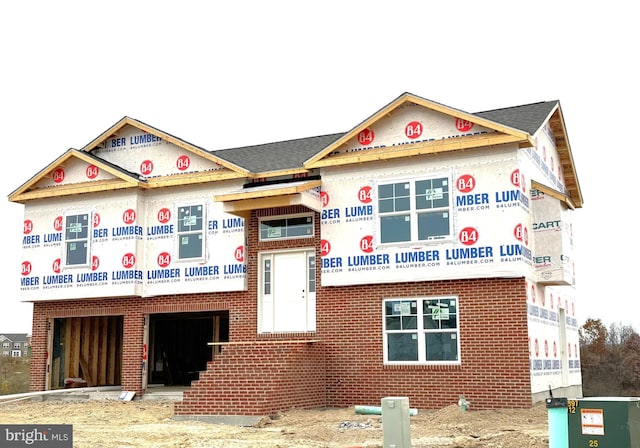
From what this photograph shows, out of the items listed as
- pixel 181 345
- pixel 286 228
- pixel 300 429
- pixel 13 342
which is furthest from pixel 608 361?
pixel 13 342

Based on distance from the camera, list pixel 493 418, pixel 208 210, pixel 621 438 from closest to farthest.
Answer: pixel 621 438, pixel 493 418, pixel 208 210

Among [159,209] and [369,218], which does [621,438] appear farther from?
[159,209]

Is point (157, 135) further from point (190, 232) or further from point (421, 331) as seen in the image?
point (421, 331)

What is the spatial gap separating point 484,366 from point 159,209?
404 inches

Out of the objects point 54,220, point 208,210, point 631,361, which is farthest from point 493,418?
point 631,361

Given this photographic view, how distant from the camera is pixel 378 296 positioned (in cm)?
1944

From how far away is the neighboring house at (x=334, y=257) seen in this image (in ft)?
59.6

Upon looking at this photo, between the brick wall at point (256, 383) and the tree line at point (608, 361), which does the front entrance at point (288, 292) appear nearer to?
the brick wall at point (256, 383)

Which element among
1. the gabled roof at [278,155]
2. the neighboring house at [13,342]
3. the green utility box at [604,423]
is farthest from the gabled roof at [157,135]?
the neighboring house at [13,342]

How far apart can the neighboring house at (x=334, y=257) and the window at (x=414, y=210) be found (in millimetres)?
36

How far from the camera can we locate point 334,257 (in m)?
19.9

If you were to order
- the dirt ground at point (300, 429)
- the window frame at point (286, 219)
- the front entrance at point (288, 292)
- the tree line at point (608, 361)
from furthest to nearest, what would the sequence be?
the tree line at point (608, 361) → the window frame at point (286, 219) → the front entrance at point (288, 292) → the dirt ground at point (300, 429)

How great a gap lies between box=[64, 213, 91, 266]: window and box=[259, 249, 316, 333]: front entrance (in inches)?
220

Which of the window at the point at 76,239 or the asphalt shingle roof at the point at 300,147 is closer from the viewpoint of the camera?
the asphalt shingle roof at the point at 300,147
